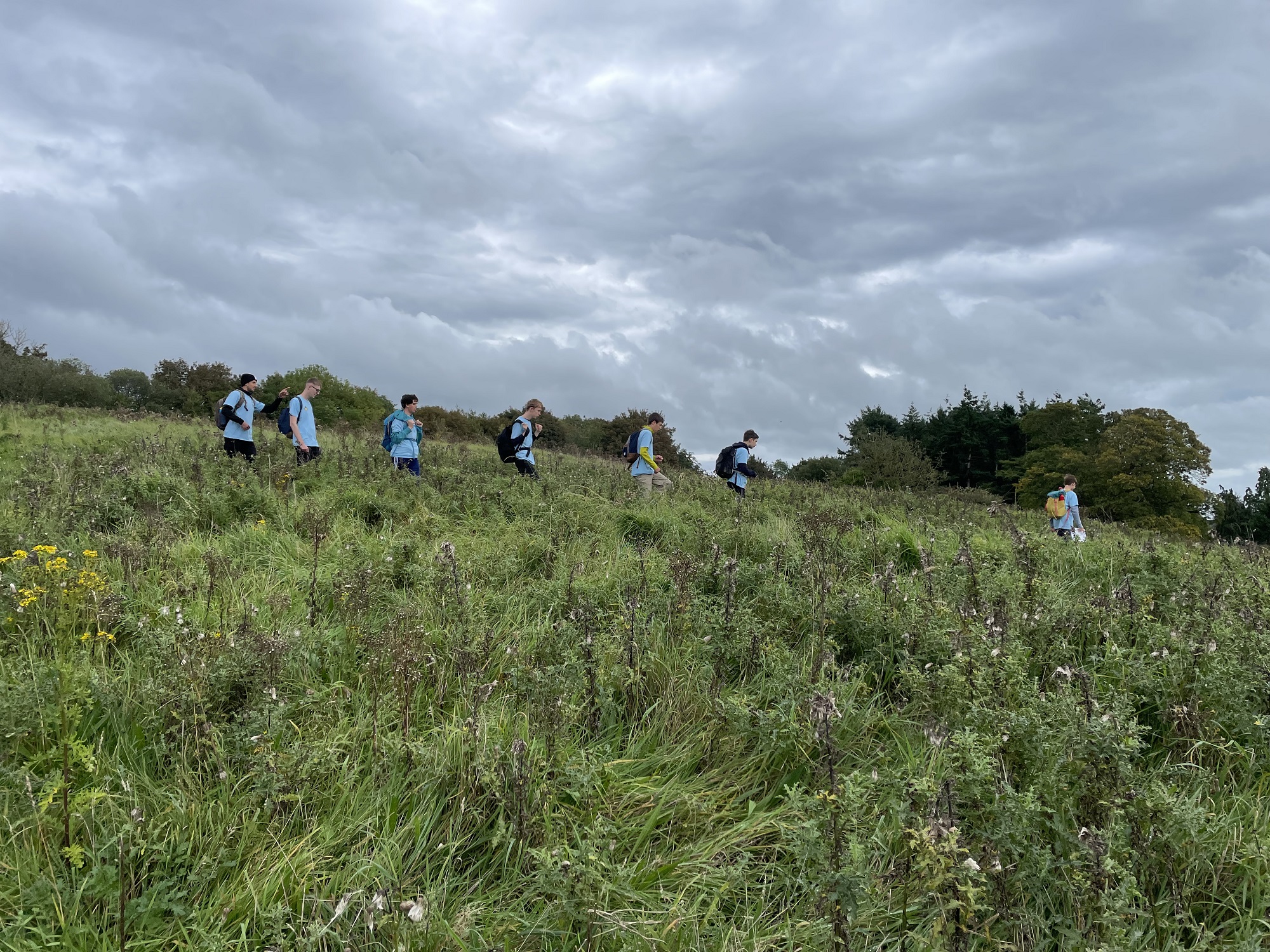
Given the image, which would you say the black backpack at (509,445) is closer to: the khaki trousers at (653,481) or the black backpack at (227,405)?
the khaki trousers at (653,481)

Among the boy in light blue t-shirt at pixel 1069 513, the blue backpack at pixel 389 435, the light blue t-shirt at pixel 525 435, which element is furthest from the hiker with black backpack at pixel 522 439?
the boy in light blue t-shirt at pixel 1069 513

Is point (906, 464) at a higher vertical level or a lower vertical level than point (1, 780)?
higher

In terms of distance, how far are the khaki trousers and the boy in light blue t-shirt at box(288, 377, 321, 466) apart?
5467mm

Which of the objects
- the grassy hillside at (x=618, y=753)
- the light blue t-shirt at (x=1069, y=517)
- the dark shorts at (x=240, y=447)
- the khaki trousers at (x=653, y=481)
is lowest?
the grassy hillside at (x=618, y=753)

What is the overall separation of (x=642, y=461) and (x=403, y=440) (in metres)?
4.26

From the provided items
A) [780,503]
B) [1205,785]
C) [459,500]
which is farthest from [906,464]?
[1205,785]

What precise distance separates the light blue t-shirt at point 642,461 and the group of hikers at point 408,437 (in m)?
0.01

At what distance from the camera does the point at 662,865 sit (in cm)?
287

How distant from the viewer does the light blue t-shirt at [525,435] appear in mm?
12258

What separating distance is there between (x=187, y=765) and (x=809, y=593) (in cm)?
387

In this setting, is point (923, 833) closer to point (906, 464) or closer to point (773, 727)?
point (773, 727)

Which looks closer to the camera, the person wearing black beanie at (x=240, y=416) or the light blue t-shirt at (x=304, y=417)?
the person wearing black beanie at (x=240, y=416)

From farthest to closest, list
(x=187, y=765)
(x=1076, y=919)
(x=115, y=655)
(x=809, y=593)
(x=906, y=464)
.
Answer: (x=906, y=464) < (x=809, y=593) < (x=115, y=655) < (x=187, y=765) < (x=1076, y=919)

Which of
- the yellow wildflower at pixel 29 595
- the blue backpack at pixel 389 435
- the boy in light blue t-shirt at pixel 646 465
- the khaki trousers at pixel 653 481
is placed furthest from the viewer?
the boy in light blue t-shirt at pixel 646 465
